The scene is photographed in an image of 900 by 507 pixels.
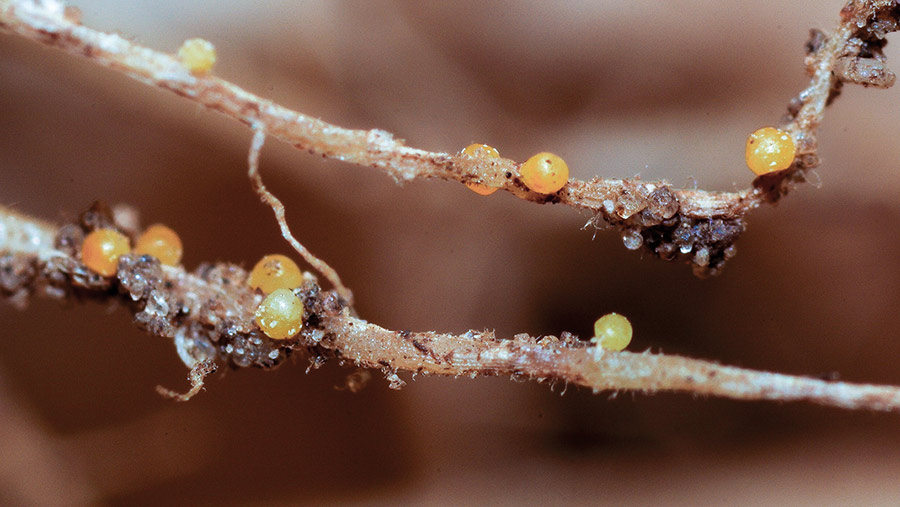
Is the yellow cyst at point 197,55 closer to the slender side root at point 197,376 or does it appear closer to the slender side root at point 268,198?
the slender side root at point 268,198

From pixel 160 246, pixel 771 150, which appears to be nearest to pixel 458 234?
pixel 160 246

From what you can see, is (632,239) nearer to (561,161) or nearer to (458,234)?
(561,161)

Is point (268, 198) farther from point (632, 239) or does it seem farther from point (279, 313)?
point (632, 239)

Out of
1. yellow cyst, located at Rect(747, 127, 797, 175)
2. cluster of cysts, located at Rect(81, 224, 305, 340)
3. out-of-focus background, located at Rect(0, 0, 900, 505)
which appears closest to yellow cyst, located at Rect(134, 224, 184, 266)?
cluster of cysts, located at Rect(81, 224, 305, 340)

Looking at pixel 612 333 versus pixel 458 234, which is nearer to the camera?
pixel 612 333

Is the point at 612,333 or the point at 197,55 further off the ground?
the point at 197,55

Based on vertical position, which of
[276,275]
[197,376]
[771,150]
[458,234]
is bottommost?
[197,376]

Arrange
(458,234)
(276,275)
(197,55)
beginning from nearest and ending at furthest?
(197,55) → (276,275) → (458,234)

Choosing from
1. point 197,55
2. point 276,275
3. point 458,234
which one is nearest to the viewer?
point 197,55
